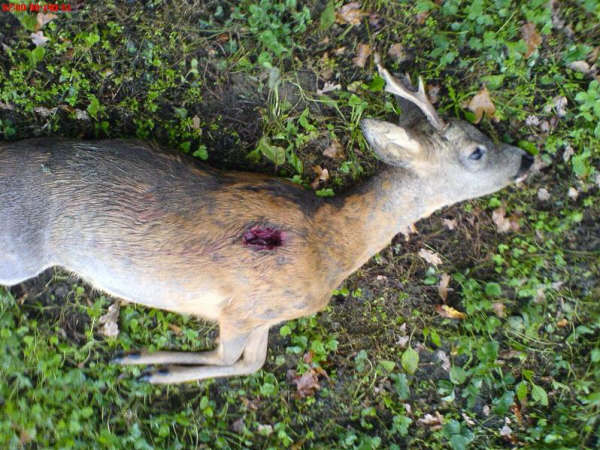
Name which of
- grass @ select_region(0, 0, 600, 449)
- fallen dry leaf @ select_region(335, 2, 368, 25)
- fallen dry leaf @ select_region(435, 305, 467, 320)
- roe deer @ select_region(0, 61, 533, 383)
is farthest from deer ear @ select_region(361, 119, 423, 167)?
fallen dry leaf @ select_region(435, 305, 467, 320)

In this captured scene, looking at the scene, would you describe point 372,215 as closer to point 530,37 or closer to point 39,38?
point 530,37

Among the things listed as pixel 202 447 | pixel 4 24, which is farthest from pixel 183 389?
pixel 4 24

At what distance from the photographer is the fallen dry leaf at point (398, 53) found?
453 cm

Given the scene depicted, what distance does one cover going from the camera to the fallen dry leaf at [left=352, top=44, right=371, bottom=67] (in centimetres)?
455

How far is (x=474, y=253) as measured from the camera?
464cm

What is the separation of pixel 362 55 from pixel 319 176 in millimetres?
1074

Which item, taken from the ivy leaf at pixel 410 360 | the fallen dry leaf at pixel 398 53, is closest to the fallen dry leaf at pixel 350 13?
the fallen dry leaf at pixel 398 53

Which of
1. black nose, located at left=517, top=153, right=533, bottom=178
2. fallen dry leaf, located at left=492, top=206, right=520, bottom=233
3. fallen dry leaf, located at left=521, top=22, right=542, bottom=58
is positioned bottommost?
fallen dry leaf, located at left=492, top=206, right=520, bottom=233

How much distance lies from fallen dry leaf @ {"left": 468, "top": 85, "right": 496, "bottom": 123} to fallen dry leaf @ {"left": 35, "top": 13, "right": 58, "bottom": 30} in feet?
11.6

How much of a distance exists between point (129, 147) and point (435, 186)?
7.13ft

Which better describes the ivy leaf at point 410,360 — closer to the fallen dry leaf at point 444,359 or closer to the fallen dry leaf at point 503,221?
the fallen dry leaf at point 444,359

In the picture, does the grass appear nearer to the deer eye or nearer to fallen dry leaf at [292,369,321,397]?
fallen dry leaf at [292,369,321,397]

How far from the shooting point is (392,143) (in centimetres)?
358

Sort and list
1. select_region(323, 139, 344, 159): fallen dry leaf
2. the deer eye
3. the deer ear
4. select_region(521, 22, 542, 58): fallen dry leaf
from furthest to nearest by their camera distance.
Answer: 1. select_region(323, 139, 344, 159): fallen dry leaf
2. select_region(521, 22, 542, 58): fallen dry leaf
3. the deer eye
4. the deer ear
